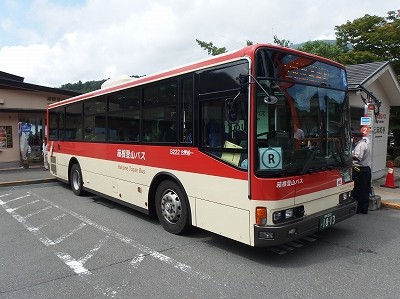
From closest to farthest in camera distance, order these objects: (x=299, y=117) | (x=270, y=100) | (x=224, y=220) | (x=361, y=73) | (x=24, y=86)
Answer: (x=270, y=100), (x=299, y=117), (x=224, y=220), (x=361, y=73), (x=24, y=86)

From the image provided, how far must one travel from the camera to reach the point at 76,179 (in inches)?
375

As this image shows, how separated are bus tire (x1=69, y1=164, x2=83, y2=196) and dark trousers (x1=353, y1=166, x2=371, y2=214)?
22.8ft

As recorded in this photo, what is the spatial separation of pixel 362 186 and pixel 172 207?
14.2ft

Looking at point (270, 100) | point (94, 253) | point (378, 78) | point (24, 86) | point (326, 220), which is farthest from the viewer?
point (24, 86)

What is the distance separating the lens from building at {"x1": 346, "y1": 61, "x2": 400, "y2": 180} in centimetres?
978

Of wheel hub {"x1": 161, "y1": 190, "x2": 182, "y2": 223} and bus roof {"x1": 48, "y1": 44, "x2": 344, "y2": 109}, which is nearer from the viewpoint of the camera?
bus roof {"x1": 48, "y1": 44, "x2": 344, "y2": 109}

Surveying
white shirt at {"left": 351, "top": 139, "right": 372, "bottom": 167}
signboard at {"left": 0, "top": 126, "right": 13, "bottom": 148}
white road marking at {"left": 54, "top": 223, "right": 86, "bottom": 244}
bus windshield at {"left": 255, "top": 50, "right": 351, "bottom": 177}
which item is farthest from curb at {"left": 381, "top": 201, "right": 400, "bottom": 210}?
signboard at {"left": 0, "top": 126, "right": 13, "bottom": 148}

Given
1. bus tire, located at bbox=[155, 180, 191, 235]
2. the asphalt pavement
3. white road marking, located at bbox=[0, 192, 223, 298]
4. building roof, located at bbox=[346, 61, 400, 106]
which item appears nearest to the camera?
white road marking, located at bbox=[0, 192, 223, 298]

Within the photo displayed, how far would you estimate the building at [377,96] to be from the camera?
9.78 m

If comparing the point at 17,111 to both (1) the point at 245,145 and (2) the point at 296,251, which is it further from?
(2) the point at 296,251

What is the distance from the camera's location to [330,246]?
5.16 meters

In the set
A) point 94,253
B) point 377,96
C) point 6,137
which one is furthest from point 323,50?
point 94,253

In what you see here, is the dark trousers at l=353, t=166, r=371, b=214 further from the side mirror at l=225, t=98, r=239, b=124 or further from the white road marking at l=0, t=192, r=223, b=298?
the white road marking at l=0, t=192, r=223, b=298

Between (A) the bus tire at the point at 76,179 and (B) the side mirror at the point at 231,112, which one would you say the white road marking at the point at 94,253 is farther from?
(A) the bus tire at the point at 76,179
